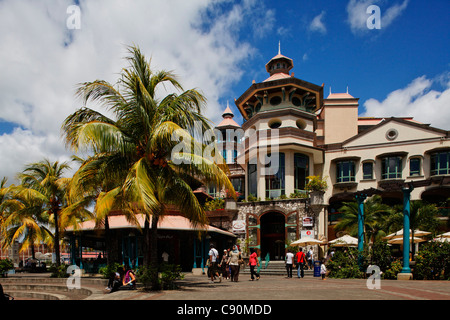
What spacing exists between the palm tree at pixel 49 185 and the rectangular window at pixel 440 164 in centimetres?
2818

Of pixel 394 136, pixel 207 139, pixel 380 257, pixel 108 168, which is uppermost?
pixel 394 136

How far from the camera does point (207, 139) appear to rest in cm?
1382

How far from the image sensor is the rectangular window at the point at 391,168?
109ft

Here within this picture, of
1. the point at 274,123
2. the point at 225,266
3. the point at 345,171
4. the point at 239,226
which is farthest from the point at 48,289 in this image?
the point at 345,171

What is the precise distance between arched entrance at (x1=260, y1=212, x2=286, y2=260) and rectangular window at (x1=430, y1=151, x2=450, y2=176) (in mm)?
13117

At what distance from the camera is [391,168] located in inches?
1325

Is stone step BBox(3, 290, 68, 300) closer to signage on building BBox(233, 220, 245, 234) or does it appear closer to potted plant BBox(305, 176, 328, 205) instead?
signage on building BBox(233, 220, 245, 234)

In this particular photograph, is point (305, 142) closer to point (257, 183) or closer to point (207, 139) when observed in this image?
point (257, 183)

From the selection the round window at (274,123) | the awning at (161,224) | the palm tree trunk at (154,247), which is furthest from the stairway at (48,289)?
the round window at (274,123)

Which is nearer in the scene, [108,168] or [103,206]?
[103,206]

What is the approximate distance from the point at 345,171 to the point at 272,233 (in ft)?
30.7
